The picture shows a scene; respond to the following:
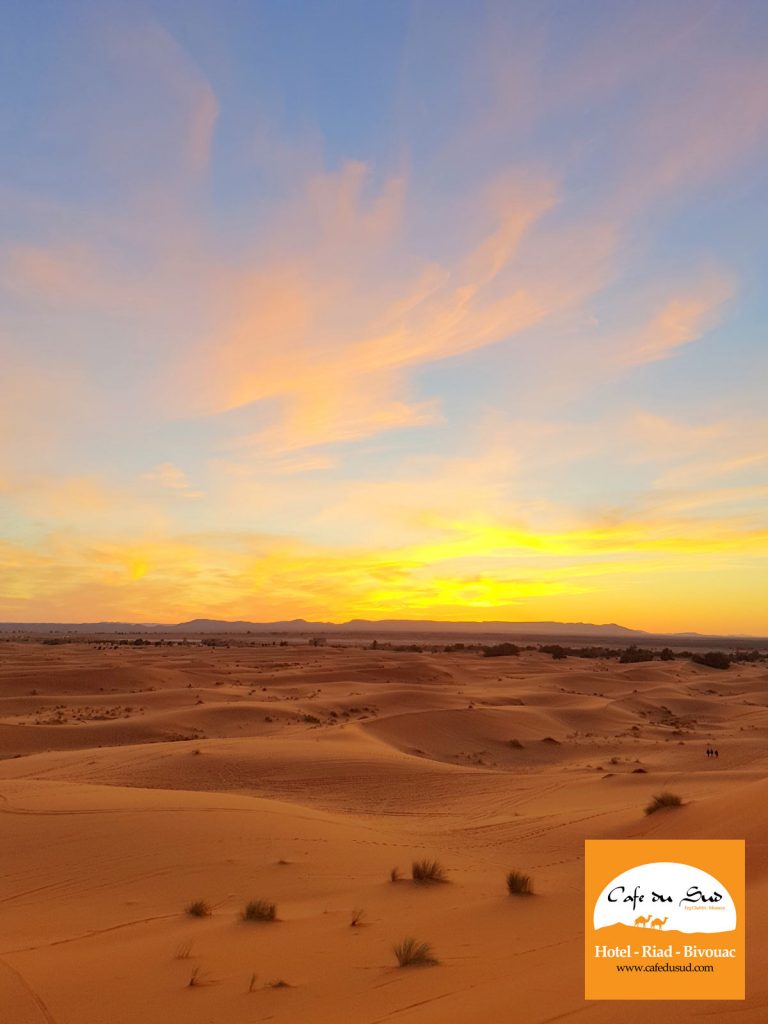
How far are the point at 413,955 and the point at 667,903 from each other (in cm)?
245

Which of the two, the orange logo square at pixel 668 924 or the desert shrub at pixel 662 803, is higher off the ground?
the orange logo square at pixel 668 924

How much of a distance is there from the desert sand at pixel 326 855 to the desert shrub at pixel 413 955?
0.13 metres

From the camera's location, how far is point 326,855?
1014 centimetres

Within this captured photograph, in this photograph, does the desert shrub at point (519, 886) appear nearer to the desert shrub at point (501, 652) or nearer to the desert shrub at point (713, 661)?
the desert shrub at point (713, 661)

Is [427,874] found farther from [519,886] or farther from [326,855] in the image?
[326,855]

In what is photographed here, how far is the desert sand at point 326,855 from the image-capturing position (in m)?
5.44

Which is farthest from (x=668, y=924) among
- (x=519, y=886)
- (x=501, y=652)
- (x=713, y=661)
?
(x=501, y=652)

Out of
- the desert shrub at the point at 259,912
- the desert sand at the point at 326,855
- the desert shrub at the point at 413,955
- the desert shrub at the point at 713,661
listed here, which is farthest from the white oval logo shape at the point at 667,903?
the desert shrub at the point at 713,661

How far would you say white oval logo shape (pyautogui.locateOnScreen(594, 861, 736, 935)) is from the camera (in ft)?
20.9

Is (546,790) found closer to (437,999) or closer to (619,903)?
(619,903)

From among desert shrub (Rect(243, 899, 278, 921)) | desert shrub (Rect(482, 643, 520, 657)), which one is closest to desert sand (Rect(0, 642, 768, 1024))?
desert shrub (Rect(243, 899, 278, 921))

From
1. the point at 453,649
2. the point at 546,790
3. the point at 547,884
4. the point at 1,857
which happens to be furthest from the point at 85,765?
the point at 453,649

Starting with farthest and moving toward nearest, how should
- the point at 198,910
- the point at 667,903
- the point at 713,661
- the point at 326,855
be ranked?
the point at 713,661 → the point at 326,855 → the point at 198,910 → the point at 667,903

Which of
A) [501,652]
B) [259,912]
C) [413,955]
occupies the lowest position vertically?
[501,652]
